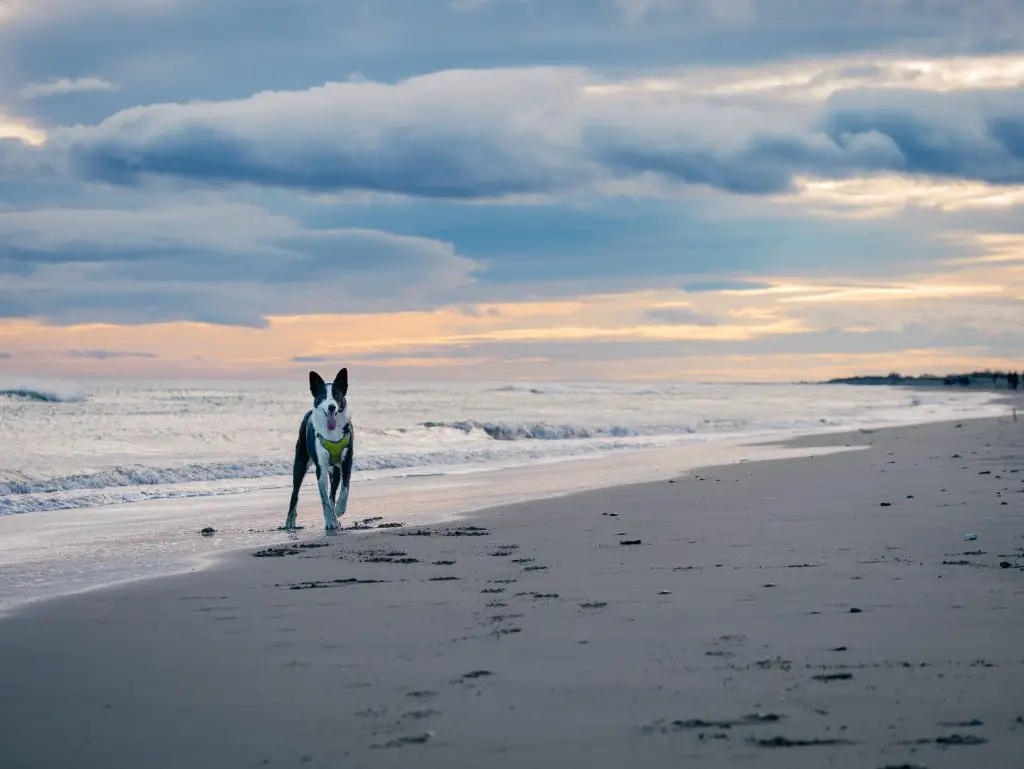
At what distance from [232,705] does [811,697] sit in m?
2.74

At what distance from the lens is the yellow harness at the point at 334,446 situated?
14250 millimetres

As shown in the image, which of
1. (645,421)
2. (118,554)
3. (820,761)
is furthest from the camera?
(645,421)

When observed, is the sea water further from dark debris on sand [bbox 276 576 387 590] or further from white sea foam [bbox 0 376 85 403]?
white sea foam [bbox 0 376 85 403]

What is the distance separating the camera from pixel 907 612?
7.20 metres

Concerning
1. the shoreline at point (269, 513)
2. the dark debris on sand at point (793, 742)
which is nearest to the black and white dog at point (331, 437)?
the shoreline at point (269, 513)

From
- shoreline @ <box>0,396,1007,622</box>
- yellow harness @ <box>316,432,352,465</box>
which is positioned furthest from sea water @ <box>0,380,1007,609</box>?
yellow harness @ <box>316,432,352,465</box>

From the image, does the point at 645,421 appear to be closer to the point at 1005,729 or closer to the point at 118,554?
the point at 118,554

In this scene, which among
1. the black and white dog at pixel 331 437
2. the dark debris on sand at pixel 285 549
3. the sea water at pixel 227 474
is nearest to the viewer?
the dark debris on sand at pixel 285 549

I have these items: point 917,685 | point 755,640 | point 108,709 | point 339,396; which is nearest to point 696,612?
point 755,640

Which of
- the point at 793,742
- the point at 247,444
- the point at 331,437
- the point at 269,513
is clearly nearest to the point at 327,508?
the point at 331,437

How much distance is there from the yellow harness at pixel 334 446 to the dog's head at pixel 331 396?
0.17 m

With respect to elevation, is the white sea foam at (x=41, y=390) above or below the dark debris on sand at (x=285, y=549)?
above

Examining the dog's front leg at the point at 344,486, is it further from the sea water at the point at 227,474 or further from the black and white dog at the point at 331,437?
the sea water at the point at 227,474

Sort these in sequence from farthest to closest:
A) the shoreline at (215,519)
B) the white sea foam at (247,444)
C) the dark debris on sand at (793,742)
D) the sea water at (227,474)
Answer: the white sea foam at (247,444)
the sea water at (227,474)
the shoreline at (215,519)
the dark debris on sand at (793,742)
